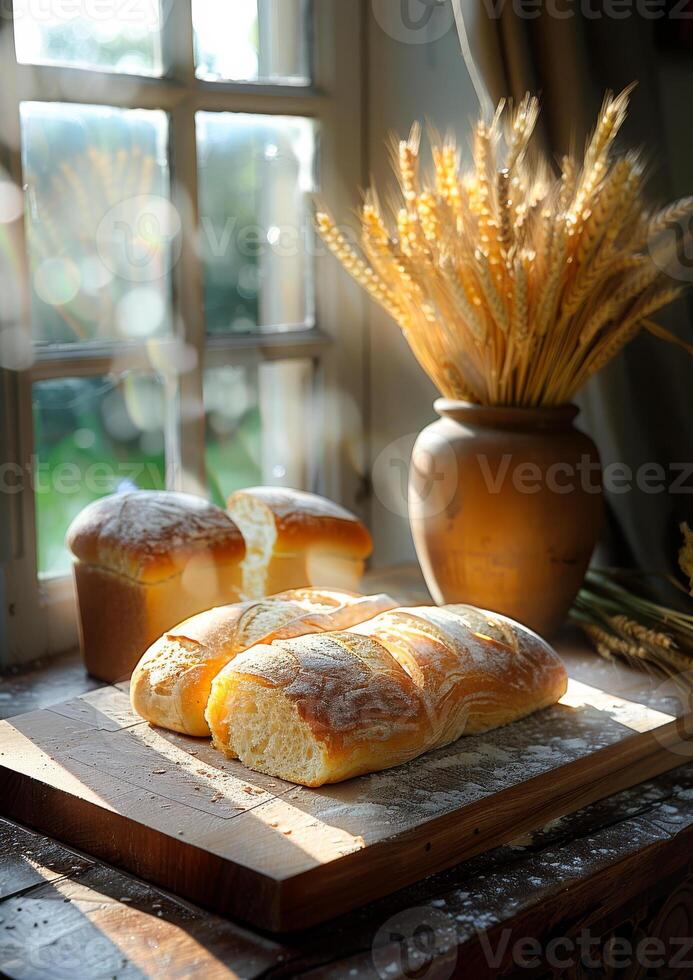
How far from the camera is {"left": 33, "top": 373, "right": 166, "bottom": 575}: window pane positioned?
160cm

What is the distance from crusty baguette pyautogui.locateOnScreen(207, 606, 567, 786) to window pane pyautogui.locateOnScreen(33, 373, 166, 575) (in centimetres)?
59

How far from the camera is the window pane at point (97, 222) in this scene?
1540 mm

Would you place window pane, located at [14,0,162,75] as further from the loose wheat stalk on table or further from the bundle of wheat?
the bundle of wheat

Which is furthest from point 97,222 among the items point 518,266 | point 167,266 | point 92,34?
point 518,266

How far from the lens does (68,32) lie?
1.53m

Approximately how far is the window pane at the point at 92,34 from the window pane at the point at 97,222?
62 millimetres

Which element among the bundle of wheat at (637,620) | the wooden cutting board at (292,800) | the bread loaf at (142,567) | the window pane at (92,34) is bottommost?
the wooden cutting board at (292,800)

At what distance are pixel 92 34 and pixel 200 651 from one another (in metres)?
0.89

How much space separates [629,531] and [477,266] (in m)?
0.53

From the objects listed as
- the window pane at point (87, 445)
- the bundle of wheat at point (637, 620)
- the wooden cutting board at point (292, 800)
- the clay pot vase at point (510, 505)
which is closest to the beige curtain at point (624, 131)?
the bundle of wheat at point (637, 620)

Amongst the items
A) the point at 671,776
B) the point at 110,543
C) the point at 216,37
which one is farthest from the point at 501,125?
the point at 671,776

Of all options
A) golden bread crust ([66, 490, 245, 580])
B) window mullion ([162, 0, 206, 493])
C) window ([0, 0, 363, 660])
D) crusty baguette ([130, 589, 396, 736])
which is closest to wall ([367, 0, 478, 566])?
window ([0, 0, 363, 660])

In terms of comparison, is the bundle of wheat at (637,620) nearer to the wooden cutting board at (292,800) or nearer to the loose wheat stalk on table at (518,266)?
the wooden cutting board at (292,800)

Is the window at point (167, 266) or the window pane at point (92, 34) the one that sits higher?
the window pane at point (92, 34)
